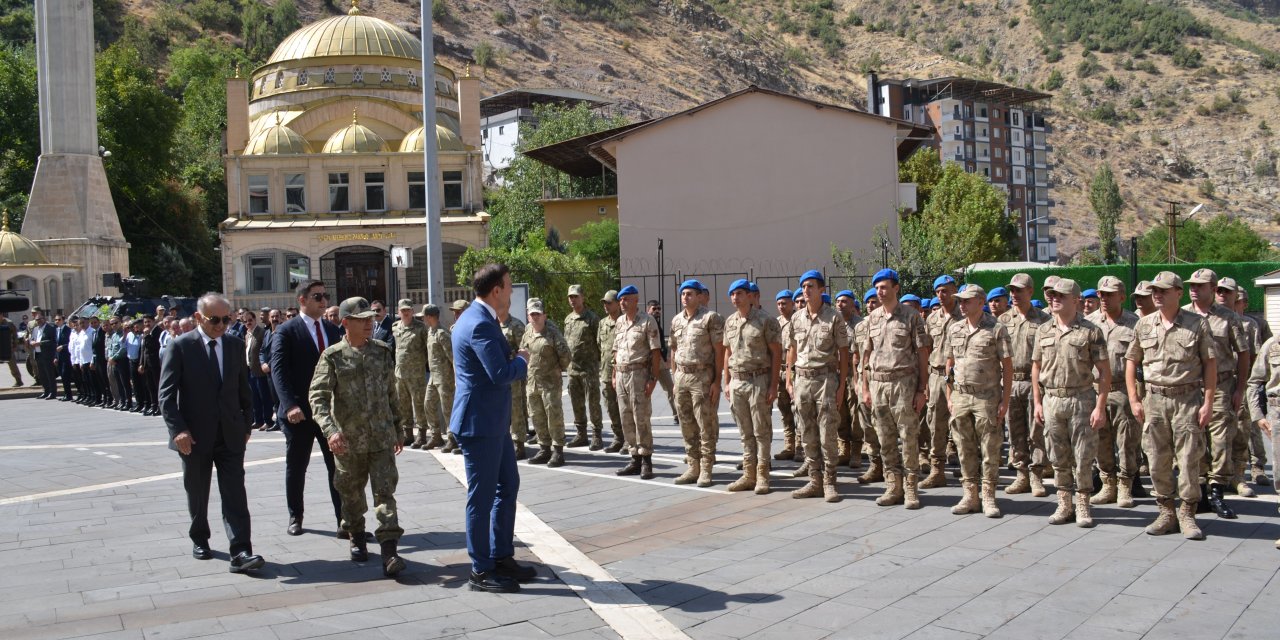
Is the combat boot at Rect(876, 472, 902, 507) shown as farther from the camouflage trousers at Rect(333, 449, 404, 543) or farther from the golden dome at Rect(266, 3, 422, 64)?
the golden dome at Rect(266, 3, 422, 64)

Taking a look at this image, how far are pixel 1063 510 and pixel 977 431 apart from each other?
903 mm

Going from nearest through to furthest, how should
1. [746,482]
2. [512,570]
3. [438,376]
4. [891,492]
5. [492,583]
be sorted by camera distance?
[492,583] → [512,570] → [891,492] → [746,482] → [438,376]

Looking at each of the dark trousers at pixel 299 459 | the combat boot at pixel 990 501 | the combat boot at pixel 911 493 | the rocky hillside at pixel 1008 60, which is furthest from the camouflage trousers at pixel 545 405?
the rocky hillside at pixel 1008 60

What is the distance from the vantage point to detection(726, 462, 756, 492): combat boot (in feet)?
31.6

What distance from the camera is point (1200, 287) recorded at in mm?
7867

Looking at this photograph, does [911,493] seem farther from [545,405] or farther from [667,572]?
[545,405]

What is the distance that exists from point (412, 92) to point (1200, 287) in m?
45.5

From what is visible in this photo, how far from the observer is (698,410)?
9750 millimetres

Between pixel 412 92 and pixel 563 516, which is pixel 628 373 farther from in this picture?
pixel 412 92

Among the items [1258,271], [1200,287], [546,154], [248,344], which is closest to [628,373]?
[1200,287]

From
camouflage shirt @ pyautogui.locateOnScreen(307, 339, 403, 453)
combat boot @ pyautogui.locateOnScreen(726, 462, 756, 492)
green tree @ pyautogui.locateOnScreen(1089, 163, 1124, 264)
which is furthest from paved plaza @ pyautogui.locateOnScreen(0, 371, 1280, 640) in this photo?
green tree @ pyautogui.locateOnScreen(1089, 163, 1124, 264)

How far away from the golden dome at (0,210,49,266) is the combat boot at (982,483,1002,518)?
121ft

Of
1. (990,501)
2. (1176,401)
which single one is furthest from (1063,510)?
(1176,401)

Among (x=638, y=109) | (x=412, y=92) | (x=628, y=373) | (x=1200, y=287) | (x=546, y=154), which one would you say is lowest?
(x=628, y=373)
